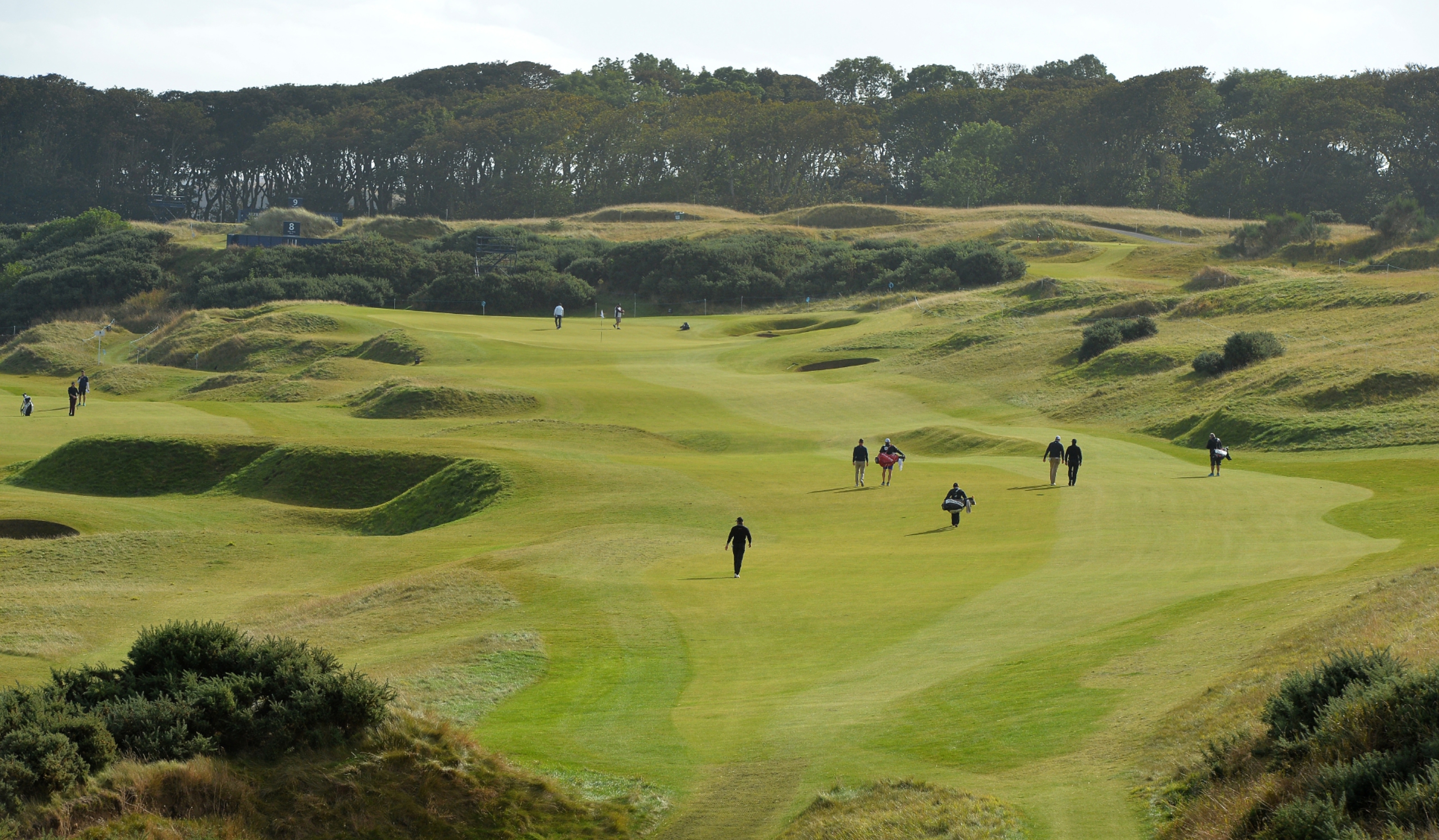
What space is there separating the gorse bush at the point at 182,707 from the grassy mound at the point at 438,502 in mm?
20383

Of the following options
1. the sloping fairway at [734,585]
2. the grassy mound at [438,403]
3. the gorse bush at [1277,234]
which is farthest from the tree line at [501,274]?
the sloping fairway at [734,585]

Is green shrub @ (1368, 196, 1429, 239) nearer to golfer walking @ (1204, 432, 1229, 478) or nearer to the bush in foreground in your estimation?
the bush in foreground

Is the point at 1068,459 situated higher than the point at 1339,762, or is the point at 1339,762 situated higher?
the point at 1339,762

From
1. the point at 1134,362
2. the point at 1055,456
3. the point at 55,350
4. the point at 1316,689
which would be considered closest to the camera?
the point at 1316,689

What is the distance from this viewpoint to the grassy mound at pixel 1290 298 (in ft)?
198

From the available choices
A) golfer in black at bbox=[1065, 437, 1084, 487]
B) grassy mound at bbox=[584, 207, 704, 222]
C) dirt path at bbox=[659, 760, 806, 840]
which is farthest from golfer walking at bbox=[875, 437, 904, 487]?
grassy mound at bbox=[584, 207, 704, 222]

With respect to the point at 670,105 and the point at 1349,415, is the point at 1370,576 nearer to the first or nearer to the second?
the point at 1349,415

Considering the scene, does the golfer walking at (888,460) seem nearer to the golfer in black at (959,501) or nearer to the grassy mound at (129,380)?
the golfer in black at (959,501)

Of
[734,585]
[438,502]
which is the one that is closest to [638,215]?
[438,502]

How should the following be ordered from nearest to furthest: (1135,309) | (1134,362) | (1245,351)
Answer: (1245,351) → (1134,362) → (1135,309)

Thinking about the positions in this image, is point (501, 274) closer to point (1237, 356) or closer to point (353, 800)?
point (1237, 356)

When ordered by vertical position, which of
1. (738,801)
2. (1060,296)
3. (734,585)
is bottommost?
(734,585)

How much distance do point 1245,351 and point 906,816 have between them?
47.6 metres

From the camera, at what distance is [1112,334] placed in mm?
61344
